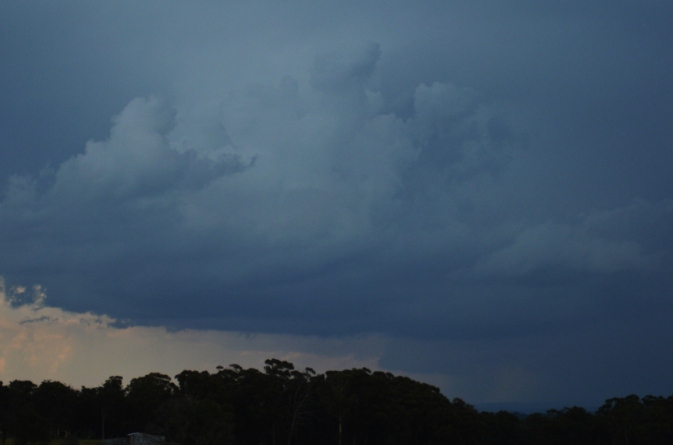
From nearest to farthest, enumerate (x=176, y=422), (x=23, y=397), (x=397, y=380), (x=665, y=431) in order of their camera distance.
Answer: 1. (x=176, y=422)
2. (x=665, y=431)
3. (x=23, y=397)
4. (x=397, y=380)

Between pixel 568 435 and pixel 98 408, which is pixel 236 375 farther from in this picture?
pixel 568 435

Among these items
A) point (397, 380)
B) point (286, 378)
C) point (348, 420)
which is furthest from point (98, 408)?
point (397, 380)

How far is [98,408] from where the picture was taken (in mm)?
102812

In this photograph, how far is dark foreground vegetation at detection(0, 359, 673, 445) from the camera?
9500 cm

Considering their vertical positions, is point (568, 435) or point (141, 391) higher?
point (141, 391)

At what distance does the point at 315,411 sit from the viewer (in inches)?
3939

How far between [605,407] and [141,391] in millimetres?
74422

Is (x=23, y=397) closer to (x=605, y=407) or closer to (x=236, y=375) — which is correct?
(x=236, y=375)

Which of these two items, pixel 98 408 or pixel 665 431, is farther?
pixel 98 408

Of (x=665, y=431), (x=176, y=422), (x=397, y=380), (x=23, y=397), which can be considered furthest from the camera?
(x=397, y=380)

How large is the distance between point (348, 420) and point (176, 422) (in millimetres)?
35738

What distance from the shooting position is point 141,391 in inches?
3900

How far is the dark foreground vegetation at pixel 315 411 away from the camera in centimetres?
9500

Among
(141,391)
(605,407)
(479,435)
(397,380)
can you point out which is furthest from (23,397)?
(605,407)
